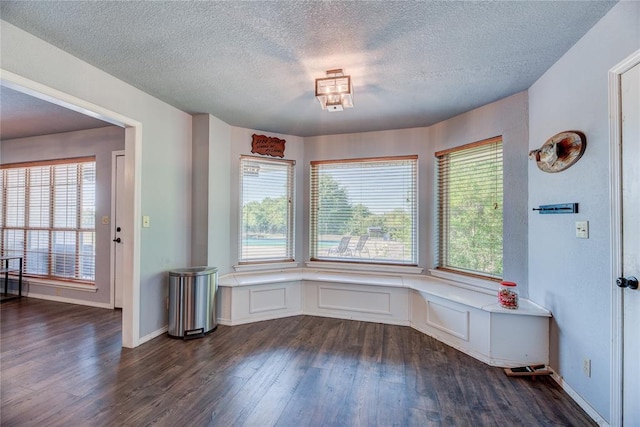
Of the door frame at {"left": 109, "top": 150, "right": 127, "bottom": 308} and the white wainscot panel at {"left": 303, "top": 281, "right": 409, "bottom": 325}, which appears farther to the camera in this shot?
the door frame at {"left": 109, "top": 150, "right": 127, "bottom": 308}

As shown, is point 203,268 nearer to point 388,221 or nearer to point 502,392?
point 388,221

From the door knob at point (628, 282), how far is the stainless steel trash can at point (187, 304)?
3.29 meters

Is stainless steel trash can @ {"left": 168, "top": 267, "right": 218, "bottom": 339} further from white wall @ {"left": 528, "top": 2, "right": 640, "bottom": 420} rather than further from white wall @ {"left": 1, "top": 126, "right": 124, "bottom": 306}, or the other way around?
white wall @ {"left": 528, "top": 2, "right": 640, "bottom": 420}

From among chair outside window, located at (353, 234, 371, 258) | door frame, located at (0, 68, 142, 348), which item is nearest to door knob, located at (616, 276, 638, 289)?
chair outside window, located at (353, 234, 371, 258)

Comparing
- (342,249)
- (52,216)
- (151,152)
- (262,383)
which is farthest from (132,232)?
(52,216)

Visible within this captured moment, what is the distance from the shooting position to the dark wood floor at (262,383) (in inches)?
72.3

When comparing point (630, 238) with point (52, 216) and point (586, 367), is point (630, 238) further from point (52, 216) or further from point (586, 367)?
point (52, 216)

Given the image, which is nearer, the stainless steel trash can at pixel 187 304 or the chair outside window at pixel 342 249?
the stainless steel trash can at pixel 187 304

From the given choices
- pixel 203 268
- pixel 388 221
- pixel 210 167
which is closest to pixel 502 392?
pixel 388 221

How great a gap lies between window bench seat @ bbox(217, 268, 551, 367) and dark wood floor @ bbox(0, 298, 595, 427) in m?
0.18

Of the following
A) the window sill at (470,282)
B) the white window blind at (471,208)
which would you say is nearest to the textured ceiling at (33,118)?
the white window blind at (471,208)

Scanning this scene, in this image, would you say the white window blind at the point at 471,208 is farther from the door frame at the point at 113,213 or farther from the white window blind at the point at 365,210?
the door frame at the point at 113,213

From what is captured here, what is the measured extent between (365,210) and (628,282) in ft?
8.76

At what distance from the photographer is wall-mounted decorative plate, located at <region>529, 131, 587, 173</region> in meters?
1.99
